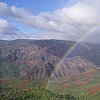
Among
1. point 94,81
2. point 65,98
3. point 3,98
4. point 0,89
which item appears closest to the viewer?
point 3,98

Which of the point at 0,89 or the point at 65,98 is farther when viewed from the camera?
the point at 0,89

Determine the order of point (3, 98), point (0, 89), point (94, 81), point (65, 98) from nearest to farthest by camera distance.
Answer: point (3, 98) → point (65, 98) → point (0, 89) → point (94, 81)

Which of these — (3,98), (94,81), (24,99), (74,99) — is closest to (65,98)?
(74,99)

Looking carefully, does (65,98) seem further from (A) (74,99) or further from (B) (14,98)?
(B) (14,98)

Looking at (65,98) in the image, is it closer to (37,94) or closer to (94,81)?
(37,94)

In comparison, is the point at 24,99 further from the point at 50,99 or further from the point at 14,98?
the point at 50,99

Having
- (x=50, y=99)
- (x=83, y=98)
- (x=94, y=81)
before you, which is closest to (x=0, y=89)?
(x=50, y=99)

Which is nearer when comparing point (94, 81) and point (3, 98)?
point (3, 98)

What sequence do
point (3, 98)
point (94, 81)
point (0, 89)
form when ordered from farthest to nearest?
point (94, 81)
point (0, 89)
point (3, 98)
